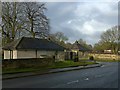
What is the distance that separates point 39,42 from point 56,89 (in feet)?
103

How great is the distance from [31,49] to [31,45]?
3.85 feet

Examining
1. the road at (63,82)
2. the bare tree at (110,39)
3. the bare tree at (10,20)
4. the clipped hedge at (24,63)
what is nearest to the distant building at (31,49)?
the bare tree at (10,20)

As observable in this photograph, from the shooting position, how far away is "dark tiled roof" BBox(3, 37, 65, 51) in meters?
40.4

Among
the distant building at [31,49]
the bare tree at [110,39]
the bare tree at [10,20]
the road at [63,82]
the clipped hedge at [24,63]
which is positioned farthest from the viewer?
the bare tree at [110,39]

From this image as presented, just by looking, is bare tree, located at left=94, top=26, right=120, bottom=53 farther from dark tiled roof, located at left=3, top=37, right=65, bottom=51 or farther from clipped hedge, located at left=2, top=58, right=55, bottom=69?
clipped hedge, located at left=2, top=58, right=55, bottom=69

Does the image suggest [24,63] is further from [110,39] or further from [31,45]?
[110,39]

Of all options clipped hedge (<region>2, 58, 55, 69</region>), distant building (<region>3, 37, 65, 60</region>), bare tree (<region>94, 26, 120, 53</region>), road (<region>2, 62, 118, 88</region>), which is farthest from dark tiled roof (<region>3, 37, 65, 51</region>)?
bare tree (<region>94, 26, 120, 53</region>)

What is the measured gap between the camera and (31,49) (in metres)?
40.8

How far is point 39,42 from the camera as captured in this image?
44.5 meters

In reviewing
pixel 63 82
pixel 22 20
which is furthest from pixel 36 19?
pixel 63 82

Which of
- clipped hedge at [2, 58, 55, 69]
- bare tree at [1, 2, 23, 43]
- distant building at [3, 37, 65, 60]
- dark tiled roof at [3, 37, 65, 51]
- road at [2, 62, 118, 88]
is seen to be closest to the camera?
road at [2, 62, 118, 88]

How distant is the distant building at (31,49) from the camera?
3997 cm

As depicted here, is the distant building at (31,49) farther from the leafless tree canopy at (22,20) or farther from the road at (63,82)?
the road at (63,82)

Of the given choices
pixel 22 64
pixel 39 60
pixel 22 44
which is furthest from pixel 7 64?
pixel 22 44
